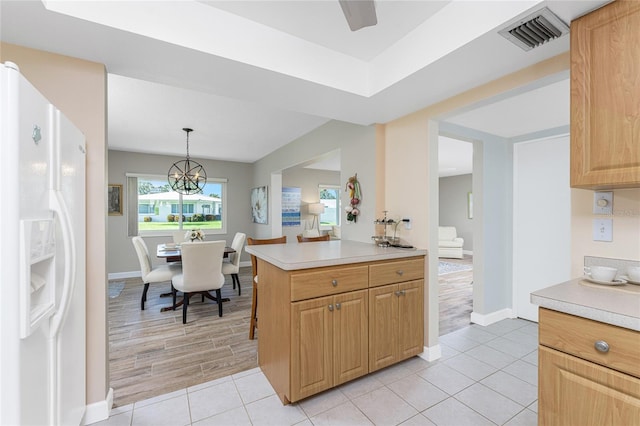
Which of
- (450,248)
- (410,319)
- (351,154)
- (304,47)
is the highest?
(304,47)

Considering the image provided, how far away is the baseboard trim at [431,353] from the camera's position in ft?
7.73

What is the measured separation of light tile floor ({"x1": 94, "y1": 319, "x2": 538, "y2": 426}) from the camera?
1680 millimetres

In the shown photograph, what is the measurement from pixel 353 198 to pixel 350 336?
1529mm

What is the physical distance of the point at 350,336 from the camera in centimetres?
193

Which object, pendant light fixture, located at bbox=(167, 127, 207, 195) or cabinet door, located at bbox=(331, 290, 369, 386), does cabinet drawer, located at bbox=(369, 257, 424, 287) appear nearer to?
cabinet door, located at bbox=(331, 290, 369, 386)

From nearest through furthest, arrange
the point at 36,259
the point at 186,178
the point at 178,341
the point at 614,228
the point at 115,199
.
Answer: the point at 36,259
the point at 614,228
the point at 178,341
the point at 186,178
the point at 115,199

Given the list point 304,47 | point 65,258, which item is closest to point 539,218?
point 304,47

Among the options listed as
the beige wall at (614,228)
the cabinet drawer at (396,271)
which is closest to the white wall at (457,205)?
the cabinet drawer at (396,271)

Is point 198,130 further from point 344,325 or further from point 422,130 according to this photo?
point 344,325

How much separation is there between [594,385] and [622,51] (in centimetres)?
134

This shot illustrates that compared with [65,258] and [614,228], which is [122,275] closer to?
[65,258]

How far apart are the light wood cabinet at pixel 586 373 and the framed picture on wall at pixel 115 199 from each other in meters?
6.50

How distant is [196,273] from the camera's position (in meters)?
3.21

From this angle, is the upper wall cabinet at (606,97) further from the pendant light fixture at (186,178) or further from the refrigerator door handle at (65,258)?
the pendant light fixture at (186,178)
